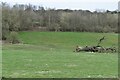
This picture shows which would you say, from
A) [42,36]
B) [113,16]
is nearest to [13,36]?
[42,36]

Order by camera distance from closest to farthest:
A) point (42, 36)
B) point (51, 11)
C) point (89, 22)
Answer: point (42, 36) < point (89, 22) < point (51, 11)

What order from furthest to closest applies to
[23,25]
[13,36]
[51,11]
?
[51,11]
[23,25]
[13,36]

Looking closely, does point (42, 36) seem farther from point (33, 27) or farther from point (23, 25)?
point (33, 27)

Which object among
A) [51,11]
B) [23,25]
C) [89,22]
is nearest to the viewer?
[23,25]

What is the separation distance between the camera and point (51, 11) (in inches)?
5113

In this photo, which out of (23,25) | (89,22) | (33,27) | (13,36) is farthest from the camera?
(89,22)

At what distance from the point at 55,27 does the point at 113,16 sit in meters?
21.4

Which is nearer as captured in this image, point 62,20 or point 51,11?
point 62,20

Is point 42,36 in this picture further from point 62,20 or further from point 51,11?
point 51,11

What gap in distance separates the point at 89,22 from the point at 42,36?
30.1 m

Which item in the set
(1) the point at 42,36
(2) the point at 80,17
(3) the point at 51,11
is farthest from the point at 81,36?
(3) the point at 51,11

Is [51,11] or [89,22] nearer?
[89,22]

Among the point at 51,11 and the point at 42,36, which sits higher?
the point at 51,11

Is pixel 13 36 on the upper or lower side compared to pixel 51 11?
lower
